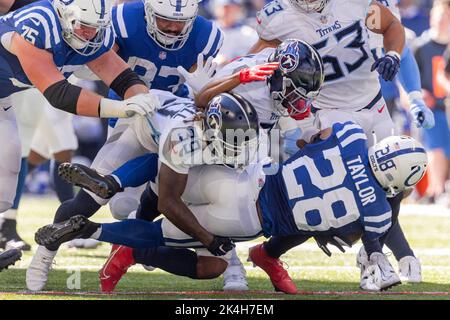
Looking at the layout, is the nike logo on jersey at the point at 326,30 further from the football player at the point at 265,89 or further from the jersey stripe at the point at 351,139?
Result: the jersey stripe at the point at 351,139

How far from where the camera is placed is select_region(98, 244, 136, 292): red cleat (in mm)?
5047

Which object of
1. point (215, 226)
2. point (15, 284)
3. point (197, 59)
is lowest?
point (15, 284)

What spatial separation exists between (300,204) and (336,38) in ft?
4.34

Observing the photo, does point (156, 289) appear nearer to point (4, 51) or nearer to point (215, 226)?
point (215, 226)

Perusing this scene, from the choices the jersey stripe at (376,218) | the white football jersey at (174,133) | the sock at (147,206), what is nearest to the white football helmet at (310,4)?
the white football jersey at (174,133)

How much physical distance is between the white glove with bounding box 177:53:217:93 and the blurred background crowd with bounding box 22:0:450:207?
13.7ft

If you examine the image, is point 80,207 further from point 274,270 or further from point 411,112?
point 411,112

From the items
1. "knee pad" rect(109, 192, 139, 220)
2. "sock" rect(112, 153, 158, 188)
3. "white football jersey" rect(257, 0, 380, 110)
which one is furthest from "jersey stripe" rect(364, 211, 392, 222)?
"knee pad" rect(109, 192, 139, 220)

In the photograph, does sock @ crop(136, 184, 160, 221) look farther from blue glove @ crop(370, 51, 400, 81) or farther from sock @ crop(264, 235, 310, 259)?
blue glove @ crop(370, 51, 400, 81)

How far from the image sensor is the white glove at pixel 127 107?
16.4 ft

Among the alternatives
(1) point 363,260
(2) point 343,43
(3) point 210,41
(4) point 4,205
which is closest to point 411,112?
(2) point 343,43

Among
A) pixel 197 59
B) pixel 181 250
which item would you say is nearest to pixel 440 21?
pixel 197 59

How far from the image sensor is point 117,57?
17.7ft
